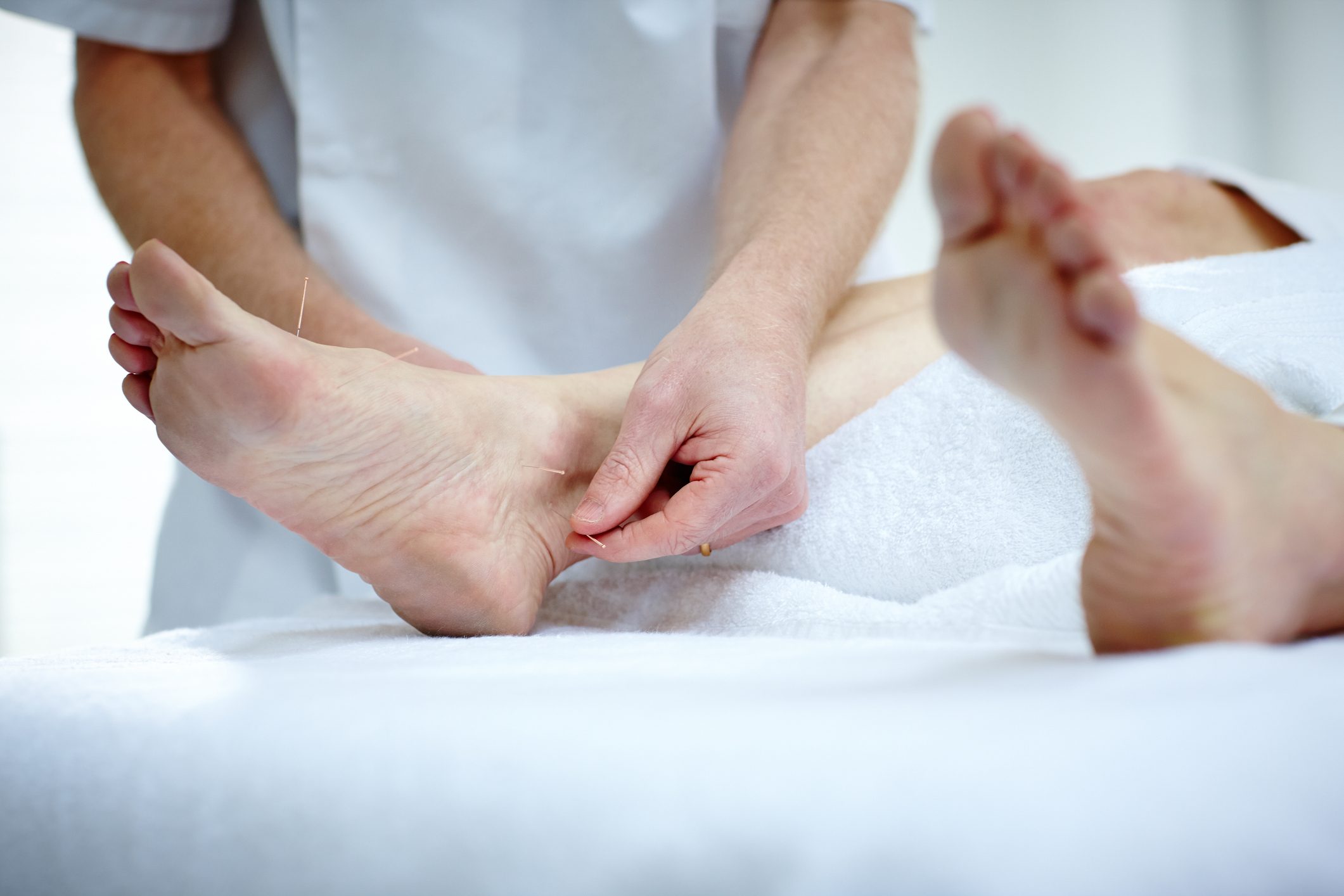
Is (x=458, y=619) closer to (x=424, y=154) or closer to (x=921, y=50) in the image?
(x=424, y=154)

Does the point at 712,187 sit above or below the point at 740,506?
above

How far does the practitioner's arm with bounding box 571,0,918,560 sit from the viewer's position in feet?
2.15

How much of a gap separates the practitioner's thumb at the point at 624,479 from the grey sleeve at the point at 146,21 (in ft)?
2.77

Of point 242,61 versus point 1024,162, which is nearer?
point 1024,162

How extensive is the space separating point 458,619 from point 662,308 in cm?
59

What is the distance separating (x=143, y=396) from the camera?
590 millimetres

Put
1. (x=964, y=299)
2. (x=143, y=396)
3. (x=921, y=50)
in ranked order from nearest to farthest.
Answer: (x=964, y=299) < (x=143, y=396) < (x=921, y=50)

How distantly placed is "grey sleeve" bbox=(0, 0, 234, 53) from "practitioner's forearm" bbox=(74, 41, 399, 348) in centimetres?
4

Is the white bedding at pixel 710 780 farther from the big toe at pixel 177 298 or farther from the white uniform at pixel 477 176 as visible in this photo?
the white uniform at pixel 477 176

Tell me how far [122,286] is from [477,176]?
640 millimetres

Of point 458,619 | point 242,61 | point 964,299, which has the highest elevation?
point 242,61

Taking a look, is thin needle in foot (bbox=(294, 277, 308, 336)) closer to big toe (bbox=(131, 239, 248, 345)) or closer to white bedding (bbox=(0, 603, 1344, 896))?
big toe (bbox=(131, 239, 248, 345))

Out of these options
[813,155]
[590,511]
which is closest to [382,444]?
[590,511]

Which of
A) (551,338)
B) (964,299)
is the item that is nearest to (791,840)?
(964,299)
